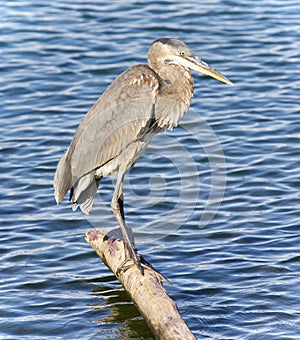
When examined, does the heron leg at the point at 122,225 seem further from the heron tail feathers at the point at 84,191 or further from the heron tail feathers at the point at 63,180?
the heron tail feathers at the point at 63,180

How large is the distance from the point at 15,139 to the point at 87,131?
366 centimetres

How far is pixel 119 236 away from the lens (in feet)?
22.3

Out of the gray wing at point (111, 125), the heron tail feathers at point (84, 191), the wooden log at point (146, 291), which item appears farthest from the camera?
the heron tail feathers at point (84, 191)

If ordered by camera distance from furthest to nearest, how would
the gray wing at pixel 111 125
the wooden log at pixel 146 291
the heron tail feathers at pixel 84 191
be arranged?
the heron tail feathers at pixel 84 191 < the gray wing at pixel 111 125 < the wooden log at pixel 146 291

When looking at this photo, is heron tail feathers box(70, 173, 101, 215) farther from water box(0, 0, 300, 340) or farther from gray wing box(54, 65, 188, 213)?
water box(0, 0, 300, 340)

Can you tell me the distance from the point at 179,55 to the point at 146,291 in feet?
6.90

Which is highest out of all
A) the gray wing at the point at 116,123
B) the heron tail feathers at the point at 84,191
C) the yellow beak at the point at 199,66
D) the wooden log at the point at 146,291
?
the yellow beak at the point at 199,66

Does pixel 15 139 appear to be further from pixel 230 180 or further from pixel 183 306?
pixel 183 306

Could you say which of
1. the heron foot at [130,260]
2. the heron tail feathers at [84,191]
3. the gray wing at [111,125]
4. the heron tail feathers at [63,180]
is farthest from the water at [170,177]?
the gray wing at [111,125]

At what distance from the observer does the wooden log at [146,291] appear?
18.1ft

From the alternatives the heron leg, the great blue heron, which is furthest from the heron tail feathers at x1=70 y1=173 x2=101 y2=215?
the heron leg

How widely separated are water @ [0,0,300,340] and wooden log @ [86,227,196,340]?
0.63m

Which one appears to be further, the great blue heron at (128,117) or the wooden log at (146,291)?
the great blue heron at (128,117)

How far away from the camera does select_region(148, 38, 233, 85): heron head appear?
6.98 m
